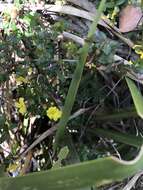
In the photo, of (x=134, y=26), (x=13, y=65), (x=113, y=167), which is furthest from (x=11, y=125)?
(x=113, y=167)

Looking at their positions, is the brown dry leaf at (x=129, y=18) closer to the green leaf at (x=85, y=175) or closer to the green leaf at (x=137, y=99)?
the green leaf at (x=137, y=99)

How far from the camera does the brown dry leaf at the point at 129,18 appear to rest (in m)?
1.23

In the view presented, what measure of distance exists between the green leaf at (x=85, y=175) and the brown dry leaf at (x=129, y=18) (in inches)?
28.4

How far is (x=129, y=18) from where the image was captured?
1236 mm

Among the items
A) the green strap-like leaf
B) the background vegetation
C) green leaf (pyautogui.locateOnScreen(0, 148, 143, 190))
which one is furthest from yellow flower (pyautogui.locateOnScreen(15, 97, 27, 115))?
green leaf (pyautogui.locateOnScreen(0, 148, 143, 190))

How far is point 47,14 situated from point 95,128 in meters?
0.37

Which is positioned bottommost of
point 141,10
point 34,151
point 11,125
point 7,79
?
point 34,151

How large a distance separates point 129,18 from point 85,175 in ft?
2.65

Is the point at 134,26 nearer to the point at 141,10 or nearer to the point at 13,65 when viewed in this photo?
the point at 141,10

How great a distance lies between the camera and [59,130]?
1.09m

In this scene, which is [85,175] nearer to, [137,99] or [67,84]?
[137,99]

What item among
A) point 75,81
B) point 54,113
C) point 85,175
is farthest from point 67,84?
point 85,175

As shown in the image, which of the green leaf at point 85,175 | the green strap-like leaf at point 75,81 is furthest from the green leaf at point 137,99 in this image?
the green leaf at point 85,175

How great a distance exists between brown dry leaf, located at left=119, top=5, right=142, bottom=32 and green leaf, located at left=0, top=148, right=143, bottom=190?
2.37ft
